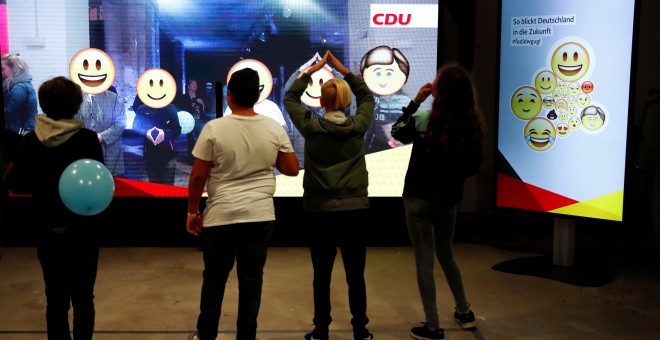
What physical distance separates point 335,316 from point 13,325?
5.93 ft

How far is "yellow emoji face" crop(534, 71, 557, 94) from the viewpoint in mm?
5141

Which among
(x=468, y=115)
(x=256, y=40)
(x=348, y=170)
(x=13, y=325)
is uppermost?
(x=256, y=40)

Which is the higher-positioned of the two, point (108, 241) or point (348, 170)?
point (348, 170)

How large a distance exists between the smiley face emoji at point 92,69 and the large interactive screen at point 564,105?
304cm

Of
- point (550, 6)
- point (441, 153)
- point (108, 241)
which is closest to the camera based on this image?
point (441, 153)

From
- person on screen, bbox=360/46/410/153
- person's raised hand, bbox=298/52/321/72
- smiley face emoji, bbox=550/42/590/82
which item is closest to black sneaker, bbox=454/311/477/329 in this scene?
smiley face emoji, bbox=550/42/590/82

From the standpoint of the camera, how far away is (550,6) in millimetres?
5070

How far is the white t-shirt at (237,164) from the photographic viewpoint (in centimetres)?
308

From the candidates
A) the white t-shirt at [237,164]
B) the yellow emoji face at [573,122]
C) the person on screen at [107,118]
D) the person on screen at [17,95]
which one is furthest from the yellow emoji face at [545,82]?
the person on screen at [17,95]

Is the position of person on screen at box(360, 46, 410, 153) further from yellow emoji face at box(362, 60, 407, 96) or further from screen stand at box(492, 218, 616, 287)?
screen stand at box(492, 218, 616, 287)

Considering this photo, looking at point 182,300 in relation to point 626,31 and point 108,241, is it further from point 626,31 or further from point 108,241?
point 626,31

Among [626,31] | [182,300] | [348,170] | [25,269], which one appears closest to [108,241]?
[25,269]

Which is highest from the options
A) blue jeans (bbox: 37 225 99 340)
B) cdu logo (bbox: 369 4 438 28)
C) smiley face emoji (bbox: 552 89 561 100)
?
cdu logo (bbox: 369 4 438 28)

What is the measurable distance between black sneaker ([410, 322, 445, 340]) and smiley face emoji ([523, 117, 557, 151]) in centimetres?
191
